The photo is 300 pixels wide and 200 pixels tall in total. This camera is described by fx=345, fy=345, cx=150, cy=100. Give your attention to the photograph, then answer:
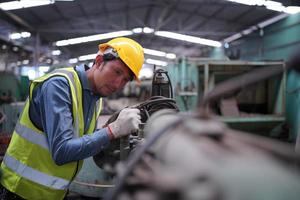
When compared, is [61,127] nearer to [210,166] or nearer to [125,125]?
[125,125]

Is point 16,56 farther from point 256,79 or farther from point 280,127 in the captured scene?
point 256,79

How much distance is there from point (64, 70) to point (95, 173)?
0.67m

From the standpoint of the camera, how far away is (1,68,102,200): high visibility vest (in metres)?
1.45

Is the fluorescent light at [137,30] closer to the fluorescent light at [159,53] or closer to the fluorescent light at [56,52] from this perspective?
the fluorescent light at [56,52]

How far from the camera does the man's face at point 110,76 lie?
4.91 feet

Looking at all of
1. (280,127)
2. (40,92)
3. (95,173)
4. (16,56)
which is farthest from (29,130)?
(16,56)

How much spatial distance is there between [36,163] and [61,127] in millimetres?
304

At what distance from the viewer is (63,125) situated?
1.28 meters

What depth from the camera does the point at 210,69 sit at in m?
5.30

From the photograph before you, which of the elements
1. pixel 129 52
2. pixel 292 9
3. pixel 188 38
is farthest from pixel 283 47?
pixel 129 52

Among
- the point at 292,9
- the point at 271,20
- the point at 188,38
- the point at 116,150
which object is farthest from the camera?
the point at 188,38

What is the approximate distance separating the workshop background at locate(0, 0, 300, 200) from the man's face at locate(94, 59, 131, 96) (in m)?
0.18

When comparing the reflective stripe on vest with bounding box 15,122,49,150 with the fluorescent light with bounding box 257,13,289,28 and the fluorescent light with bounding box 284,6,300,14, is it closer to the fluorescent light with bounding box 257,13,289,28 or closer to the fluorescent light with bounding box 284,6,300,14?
the fluorescent light with bounding box 284,6,300,14

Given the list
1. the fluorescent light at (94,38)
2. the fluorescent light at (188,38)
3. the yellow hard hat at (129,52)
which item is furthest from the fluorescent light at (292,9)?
the yellow hard hat at (129,52)
